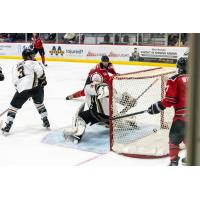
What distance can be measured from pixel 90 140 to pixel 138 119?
55 cm

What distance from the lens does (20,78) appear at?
4152 millimetres

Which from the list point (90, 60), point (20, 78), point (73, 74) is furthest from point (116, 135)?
point (90, 60)

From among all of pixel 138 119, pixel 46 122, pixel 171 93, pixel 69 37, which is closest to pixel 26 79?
pixel 46 122

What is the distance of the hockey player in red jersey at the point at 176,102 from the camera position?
277 centimetres

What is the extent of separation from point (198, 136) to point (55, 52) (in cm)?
1184

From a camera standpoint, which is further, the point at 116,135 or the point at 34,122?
the point at 34,122

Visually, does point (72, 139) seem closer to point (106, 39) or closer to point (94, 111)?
point (94, 111)

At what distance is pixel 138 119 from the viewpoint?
4184 mm

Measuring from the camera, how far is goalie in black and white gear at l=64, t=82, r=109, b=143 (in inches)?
155

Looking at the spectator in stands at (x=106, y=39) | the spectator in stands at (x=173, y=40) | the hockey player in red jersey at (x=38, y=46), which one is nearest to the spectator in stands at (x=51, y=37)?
the hockey player in red jersey at (x=38, y=46)

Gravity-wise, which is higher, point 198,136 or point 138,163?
point 198,136

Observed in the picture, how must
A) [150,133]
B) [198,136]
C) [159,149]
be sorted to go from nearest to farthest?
[198,136] → [159,149] → [150,133]

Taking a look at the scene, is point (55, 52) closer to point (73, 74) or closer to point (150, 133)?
point (73, 74)

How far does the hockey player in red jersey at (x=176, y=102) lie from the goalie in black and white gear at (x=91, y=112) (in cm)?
114
